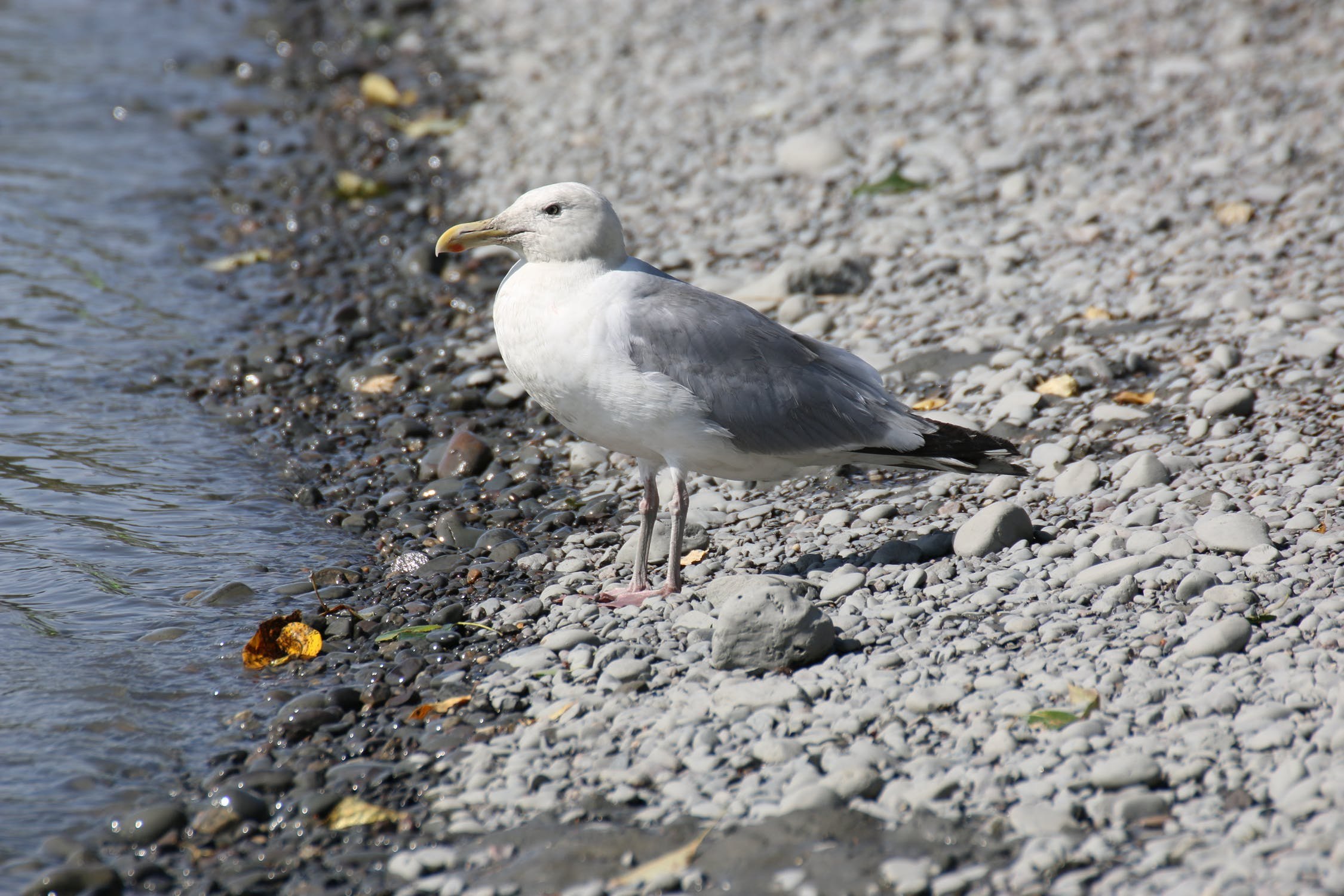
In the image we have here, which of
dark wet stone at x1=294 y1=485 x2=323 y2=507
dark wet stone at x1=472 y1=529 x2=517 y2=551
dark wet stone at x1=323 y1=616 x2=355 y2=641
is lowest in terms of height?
dark wet stone at x1=323 y1=616 x2=355 y2=641

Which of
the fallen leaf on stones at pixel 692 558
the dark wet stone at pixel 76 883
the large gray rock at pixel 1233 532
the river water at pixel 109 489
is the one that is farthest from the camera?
the fallen leaf on stones at pixel 692 558

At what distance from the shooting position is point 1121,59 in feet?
33.1

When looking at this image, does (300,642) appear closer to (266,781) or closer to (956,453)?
(266,781)

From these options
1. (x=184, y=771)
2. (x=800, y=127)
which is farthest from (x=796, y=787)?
(x=800, y=127)

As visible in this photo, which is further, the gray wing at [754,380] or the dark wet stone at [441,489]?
the dark wet stone at [441,489]

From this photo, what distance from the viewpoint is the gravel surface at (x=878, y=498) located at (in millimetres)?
3758

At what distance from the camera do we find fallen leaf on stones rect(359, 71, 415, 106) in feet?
38.3

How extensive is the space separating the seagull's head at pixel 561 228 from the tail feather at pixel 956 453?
1.37 metres

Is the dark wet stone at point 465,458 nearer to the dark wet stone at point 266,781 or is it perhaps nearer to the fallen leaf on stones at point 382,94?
the dark wet stone at point 266,781

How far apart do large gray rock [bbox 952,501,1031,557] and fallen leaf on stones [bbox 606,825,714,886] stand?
206 cm

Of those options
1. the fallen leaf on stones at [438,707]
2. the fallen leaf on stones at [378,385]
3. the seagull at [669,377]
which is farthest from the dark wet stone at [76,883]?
the fallen leaf on stones at [378,385]

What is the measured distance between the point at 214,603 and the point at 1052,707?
3425 millimetres

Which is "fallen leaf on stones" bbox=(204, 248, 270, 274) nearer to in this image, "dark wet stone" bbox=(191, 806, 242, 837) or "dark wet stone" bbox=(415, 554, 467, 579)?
"dark wet stone" bbox=(415, 554, 467, 579)

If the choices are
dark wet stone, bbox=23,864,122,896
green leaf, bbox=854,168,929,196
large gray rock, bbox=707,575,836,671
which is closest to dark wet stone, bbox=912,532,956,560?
large gray rock, bbox=707,575,836,671
